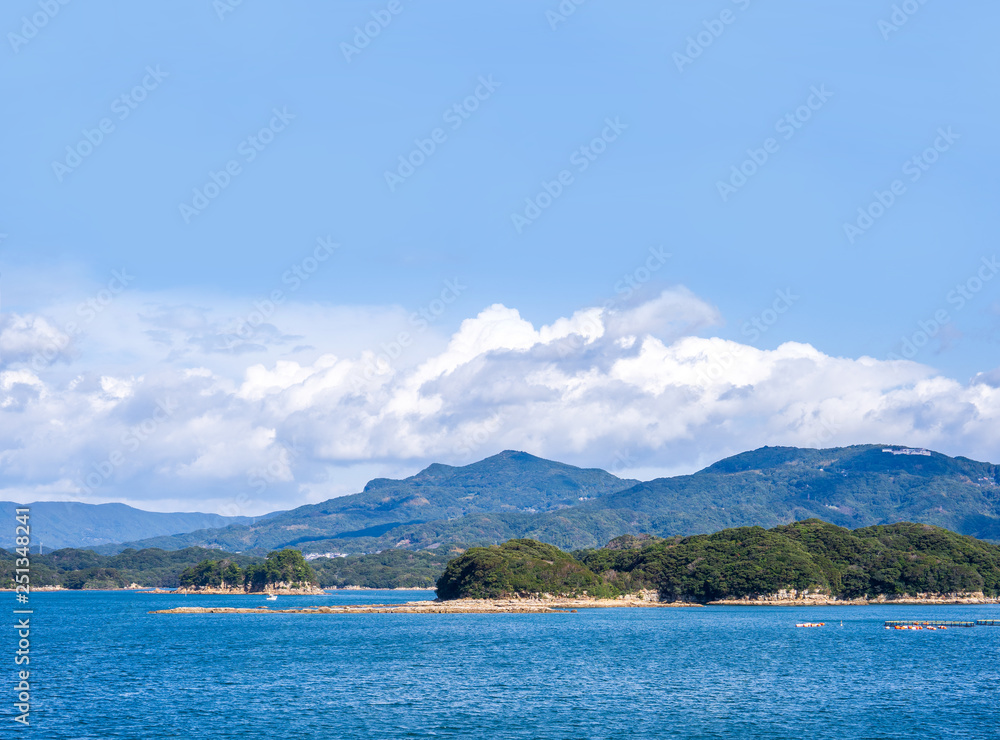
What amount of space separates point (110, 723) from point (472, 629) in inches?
3279

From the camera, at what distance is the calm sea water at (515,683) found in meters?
61.1

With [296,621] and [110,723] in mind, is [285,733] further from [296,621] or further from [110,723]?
[296,621]

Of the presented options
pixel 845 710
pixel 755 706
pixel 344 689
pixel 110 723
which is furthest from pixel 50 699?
pixel 845 710

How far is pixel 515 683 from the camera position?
3155 inches

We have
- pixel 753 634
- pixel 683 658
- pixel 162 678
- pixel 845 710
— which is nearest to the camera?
pixel 845 710

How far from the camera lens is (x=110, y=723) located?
60688 millimetres

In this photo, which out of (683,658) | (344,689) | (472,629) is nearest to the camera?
(344,689)

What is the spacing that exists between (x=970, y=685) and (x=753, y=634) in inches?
2025

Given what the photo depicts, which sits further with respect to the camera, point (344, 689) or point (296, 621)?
point (296, 621)

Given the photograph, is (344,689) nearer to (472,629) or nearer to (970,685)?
(970,685)

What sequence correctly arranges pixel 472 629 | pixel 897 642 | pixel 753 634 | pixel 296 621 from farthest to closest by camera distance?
pixel 296 621 < pixel 472 629 < pixel 753 634 < pixel 897 642

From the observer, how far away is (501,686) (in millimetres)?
78438

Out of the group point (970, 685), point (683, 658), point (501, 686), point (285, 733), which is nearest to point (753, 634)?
point (683, 658)

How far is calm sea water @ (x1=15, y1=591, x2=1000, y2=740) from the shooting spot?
6109 centimetres
